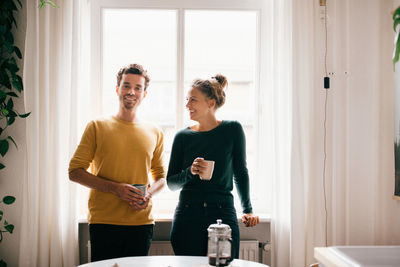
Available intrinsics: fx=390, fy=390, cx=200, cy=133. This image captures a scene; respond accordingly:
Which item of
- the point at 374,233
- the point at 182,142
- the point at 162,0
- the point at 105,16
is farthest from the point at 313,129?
the point at 105,16

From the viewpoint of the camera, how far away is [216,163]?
2076 millimetres

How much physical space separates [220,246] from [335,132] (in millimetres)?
1481

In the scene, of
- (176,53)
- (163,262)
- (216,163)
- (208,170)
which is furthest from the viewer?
(176,53)

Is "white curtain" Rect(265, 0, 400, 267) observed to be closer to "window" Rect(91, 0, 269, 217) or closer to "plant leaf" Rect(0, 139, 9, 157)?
"window" Rect(91, 0, 269, 217)

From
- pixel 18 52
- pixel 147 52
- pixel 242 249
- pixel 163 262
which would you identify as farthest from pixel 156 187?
pixel 18 52

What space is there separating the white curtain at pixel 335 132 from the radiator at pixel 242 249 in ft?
0.42

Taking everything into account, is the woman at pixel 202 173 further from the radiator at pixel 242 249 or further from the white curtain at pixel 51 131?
the white curtain at pixel 51 131

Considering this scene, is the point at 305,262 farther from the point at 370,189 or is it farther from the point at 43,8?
the point at 43,8

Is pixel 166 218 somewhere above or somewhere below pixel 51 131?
below

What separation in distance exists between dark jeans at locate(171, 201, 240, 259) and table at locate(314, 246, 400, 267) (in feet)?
1.47

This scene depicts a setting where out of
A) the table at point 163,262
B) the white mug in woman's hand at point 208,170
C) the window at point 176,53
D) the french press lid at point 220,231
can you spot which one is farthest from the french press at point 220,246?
the window at point 176,53

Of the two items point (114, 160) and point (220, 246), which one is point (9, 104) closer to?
point (114, 160)

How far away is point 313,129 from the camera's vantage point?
8.46 ft

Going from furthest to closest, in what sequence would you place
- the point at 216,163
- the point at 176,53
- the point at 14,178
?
the point at 176,53, the point at 14,178, the point at 216,163
